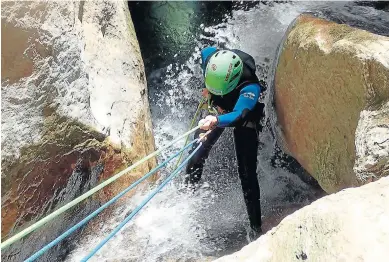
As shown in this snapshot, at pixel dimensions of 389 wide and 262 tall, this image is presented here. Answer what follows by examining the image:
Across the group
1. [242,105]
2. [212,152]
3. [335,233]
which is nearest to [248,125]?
[242,105]

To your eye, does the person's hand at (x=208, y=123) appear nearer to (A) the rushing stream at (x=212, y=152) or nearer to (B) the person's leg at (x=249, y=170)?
(B) the person's leg at (x=249, y=170)

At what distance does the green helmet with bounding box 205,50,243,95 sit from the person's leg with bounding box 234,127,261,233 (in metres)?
0.49

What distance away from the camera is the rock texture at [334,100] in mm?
2943

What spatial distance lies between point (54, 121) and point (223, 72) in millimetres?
1699

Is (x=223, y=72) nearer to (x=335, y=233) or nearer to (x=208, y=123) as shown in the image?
(x=208, y=123)

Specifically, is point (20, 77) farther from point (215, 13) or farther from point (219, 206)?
point (215, 13)

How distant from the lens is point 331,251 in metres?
1.85

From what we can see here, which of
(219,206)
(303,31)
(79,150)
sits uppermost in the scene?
(303,31)

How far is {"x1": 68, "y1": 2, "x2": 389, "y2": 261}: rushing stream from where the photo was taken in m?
4.06

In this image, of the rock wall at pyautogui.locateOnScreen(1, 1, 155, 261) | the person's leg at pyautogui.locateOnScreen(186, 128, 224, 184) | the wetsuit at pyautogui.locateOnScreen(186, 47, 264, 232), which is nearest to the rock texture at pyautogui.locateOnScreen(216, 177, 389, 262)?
the rock wall at pyautogui.locateOnScreen(1, 1, 155, 261)

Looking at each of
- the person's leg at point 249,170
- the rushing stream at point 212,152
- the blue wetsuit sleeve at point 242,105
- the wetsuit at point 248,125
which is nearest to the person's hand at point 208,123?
the blue wetsuit sleeve at point 242,105

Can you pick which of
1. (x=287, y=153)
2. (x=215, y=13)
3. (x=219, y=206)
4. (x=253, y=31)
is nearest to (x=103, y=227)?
(x=219, y=206)

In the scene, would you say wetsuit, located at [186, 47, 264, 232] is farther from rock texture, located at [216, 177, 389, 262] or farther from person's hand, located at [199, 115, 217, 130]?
rock texture, located at [216, 177, 389, 262]

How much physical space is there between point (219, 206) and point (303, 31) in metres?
2.04
